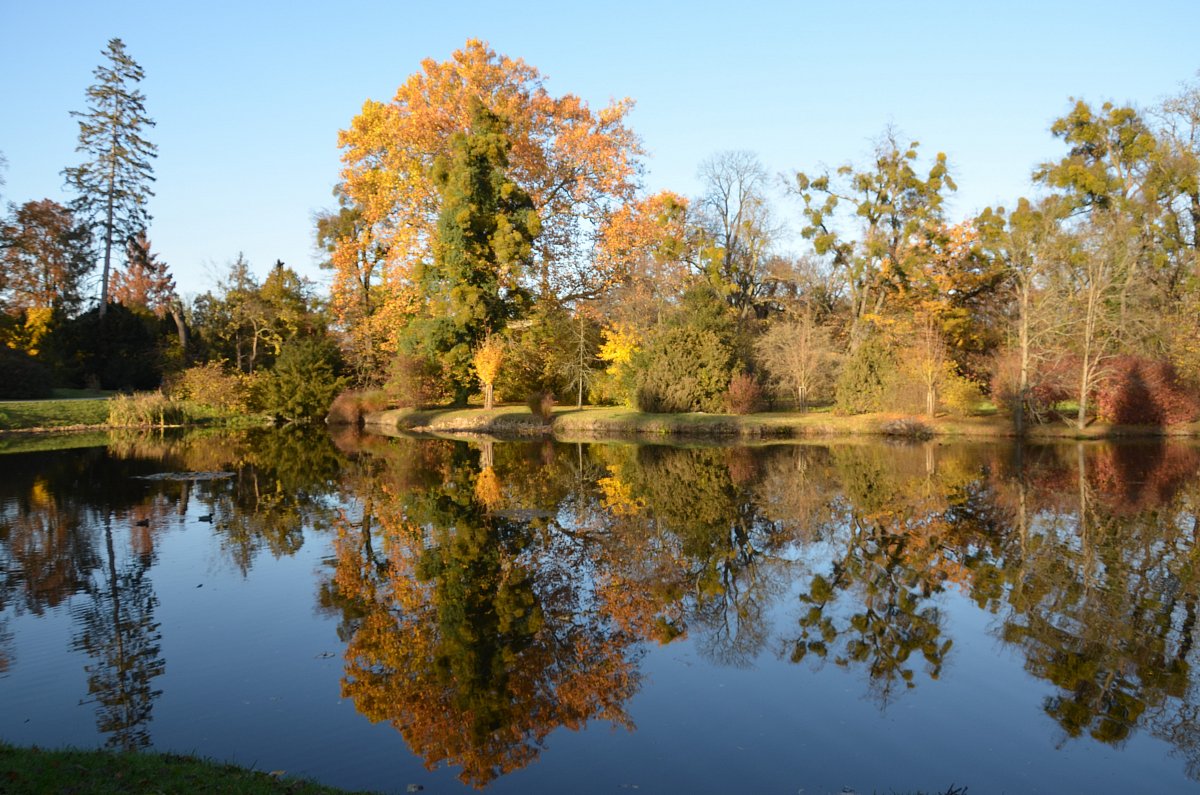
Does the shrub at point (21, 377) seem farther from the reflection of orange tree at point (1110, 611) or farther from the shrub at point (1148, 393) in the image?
the shrub at point (1148, 393)

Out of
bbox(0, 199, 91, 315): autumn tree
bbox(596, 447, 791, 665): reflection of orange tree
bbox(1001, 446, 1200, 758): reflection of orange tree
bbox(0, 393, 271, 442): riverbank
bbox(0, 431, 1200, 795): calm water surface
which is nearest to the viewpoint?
bbox(0, 431, 1200, 795): calm water surface

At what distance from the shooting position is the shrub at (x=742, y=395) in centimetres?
2969

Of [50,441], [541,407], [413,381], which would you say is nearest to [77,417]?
[50,441]

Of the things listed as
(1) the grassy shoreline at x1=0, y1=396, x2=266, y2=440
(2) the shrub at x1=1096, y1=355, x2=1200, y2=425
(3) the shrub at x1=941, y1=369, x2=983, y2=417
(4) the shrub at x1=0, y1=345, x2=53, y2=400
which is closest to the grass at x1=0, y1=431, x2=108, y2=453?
(1) the grassy shoreline at x1=0, y1=396, x2=266, y2=440

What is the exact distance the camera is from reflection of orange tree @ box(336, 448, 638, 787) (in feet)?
18.8

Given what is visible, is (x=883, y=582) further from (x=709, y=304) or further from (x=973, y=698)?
(x=709, y=304)

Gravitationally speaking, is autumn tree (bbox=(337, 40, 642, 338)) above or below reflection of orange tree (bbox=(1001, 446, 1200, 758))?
above

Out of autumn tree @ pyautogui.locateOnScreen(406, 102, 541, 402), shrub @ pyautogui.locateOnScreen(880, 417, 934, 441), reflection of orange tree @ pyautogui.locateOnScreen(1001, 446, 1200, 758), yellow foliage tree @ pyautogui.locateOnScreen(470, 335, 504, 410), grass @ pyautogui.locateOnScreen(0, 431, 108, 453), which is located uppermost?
autumn tree @ pyautogui.locateOnScreen(406, 102, 541, 402)

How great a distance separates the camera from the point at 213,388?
117 ft

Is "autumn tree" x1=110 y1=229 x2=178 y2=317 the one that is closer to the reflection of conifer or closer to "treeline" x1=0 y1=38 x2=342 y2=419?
"treeline" x1=0 y1=38 x2=342 y2=419

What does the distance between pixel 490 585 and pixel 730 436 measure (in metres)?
19.1

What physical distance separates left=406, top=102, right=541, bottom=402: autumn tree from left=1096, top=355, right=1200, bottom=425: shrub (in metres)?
20.4

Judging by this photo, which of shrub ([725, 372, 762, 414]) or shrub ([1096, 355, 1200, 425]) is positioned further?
shrub ([725, 372, 762, 414])

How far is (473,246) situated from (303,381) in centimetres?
1138
